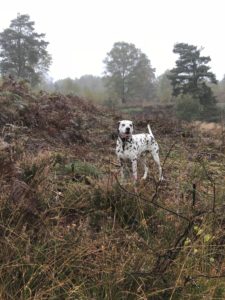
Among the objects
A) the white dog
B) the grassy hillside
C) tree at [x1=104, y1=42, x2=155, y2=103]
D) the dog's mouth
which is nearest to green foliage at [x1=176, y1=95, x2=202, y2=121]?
the white dog

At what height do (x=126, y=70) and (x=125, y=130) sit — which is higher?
(x=126, y=70)

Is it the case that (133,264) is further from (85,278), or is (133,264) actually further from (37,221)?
(37,221)

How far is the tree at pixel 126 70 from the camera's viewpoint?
52750 mm

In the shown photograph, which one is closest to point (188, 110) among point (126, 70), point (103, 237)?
point (103, 237)

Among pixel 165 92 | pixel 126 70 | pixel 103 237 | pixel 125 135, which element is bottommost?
pixel 103 237

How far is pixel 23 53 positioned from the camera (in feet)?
130

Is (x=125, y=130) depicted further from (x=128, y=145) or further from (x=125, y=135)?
(x=128, y=145)

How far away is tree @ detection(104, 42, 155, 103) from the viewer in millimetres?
52750

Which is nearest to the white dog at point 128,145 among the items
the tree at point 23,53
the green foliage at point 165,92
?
the tree at point 23,53

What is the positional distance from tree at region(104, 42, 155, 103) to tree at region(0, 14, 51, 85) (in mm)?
13162

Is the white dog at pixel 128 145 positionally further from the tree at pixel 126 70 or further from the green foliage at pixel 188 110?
the tree at pixel 126 70

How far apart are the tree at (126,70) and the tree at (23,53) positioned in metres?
13.2

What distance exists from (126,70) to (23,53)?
17382 mm

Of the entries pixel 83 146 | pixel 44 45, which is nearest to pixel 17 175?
pixel 83 146
